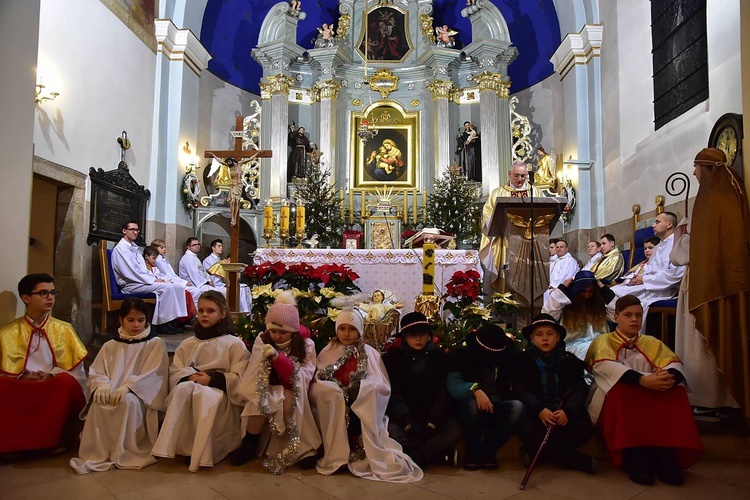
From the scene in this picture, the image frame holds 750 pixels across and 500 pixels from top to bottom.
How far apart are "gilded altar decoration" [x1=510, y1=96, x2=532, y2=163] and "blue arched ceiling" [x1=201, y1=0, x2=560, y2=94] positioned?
2.66 feet

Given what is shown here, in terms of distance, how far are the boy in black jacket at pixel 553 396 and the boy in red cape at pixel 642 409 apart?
14 cm

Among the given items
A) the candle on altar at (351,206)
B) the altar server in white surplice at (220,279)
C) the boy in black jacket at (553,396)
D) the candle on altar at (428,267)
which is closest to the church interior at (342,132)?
the candle on altar at (351,206)

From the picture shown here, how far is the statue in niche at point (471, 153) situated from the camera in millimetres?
11703

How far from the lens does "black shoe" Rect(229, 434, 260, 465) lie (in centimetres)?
328

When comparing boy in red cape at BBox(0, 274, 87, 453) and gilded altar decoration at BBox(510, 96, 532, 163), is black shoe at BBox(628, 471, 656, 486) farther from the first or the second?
Result: gilded altar decoration at BBox(510, 96, 532, 163)

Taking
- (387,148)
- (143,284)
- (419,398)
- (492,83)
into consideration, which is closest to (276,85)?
(387,148)

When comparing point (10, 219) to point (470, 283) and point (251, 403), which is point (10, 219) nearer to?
point (251, 403)

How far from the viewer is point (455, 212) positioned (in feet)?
34.3

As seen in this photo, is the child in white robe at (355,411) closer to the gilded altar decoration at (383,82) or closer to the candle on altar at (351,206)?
the candle on altar at (351,206)

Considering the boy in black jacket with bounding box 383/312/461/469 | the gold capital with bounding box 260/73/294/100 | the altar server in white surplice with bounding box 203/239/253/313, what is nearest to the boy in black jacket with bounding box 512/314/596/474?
the boy in black jacket with bounding box 383/312/461/469

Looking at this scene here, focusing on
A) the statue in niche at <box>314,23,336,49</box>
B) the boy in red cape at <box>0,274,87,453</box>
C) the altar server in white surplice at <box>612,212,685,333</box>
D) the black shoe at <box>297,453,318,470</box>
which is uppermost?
the statue in niche at <box>314,23,336,49</box>

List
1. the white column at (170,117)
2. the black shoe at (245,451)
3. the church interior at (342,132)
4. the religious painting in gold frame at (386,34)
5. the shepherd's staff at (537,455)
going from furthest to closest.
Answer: the religious painting in gold frame at (386,34) < the white column at (170,117) < the church interior at (342,132) < the black shoe at (245,451) < the shepherd's staff at (537,455)

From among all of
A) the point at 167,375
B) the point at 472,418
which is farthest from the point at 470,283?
the point at 167,375

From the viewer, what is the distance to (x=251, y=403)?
3236 millimetres
